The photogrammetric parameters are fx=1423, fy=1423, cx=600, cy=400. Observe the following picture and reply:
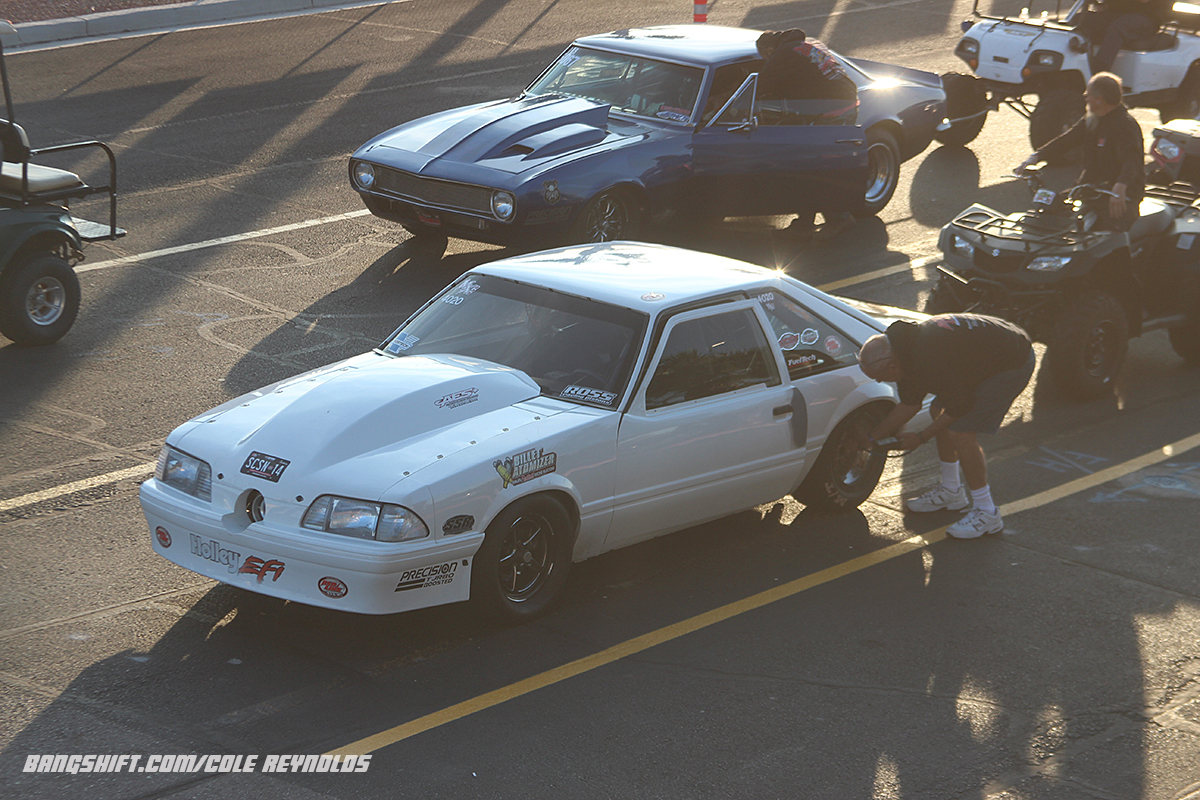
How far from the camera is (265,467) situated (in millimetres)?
6059

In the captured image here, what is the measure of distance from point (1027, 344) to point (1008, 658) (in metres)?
1.96

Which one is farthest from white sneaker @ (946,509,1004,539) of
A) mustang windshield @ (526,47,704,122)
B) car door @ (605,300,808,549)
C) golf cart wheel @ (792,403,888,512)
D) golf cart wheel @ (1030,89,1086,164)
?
golf cart wheel @ (1030,89,1086,164)

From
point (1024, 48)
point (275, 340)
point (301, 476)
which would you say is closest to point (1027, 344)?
point (301, 476)

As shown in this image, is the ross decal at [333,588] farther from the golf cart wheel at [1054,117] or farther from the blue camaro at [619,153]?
the golf cart wheel at [1054,117]

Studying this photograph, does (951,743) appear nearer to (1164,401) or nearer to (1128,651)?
(1128,651)

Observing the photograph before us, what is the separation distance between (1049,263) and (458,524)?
535 cm

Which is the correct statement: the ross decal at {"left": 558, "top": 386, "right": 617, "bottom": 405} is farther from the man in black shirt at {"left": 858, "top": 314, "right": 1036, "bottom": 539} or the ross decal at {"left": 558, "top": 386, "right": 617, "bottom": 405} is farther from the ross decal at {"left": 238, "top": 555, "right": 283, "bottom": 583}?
the ross decal at {"left": 238, "top": 555, "right": 283, "bottom": 583}

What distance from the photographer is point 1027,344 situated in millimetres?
7676

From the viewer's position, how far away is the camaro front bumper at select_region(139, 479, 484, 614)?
5816 millimetres

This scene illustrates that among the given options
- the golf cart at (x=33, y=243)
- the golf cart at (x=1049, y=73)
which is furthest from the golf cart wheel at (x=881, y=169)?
the golf cart at (x=33, y=243)

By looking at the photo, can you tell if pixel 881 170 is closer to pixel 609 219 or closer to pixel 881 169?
pixel 881 169

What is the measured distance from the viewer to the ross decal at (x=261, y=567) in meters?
5.93

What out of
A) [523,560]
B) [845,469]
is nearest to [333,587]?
[523,560]

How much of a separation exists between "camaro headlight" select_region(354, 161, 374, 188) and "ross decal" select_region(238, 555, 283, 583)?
6.04 meters
